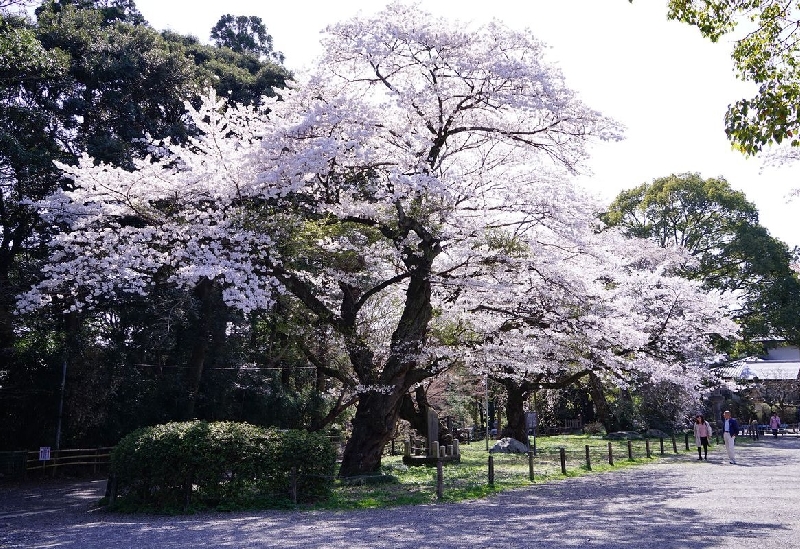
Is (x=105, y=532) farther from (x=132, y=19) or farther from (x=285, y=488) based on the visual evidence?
(x=132, y=19)

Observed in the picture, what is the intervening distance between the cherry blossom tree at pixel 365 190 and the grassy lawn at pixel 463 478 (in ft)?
4.37

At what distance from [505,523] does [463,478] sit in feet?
19.5

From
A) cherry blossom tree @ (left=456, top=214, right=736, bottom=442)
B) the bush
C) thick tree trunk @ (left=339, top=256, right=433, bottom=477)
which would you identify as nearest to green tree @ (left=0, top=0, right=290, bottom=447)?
thick tree trunk @ (left=339, top=256, right=433, bottom=477)

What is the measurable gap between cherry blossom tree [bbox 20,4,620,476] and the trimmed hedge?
245 centimetres

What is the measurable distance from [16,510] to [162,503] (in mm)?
3321

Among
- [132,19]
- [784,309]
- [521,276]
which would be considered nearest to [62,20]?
[132,19]

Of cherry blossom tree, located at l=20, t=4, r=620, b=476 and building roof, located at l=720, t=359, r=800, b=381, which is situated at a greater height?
cherry blossom tree, located at l=20, t=4, r=620, b=476

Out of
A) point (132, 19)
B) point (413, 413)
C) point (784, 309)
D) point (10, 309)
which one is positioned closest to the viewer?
point (10, 309)

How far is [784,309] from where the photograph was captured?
3159 cm

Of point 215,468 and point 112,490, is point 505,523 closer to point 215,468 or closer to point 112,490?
point 215,468

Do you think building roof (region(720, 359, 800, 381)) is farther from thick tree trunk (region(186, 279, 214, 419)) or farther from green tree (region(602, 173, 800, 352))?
thick tree trunk (region(186, 279, 214, 419))

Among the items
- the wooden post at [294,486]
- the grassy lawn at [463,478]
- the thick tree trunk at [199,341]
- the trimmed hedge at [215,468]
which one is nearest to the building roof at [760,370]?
the grassy lawn at [463,478]

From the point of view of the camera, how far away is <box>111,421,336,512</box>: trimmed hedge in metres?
10.7

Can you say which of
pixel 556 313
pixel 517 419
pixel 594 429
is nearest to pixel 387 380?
pixel 556 313
